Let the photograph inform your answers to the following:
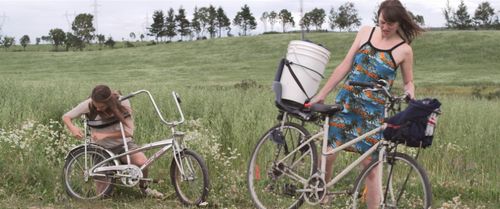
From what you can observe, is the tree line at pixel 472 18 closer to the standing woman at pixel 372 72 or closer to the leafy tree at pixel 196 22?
the leafy tree at pixel 196 22

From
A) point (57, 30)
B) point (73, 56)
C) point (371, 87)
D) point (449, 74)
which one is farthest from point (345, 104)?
point (57, 30)

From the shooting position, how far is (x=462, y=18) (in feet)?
289

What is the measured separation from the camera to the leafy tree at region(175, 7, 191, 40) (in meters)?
103

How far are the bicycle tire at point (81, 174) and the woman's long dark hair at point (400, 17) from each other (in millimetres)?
3031

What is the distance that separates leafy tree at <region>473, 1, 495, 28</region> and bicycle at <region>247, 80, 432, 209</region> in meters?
88.2

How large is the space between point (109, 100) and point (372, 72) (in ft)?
8.37

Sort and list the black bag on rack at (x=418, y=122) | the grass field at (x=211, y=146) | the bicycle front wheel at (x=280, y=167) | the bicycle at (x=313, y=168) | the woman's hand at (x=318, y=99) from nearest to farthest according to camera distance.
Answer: the black bag on rack at (x=418, y=122) → the bicycle at (x=313, y=168) → the woman's hand at (x=318, y=99) → the bicycle front wheel at (x=280, y=167) → the grass field at (x=211, y=146)

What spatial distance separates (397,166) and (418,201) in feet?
1.86

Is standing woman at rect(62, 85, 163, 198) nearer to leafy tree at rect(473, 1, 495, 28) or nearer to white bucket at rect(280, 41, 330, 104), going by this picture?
white bucket at rect(280, 41, 330, 104)

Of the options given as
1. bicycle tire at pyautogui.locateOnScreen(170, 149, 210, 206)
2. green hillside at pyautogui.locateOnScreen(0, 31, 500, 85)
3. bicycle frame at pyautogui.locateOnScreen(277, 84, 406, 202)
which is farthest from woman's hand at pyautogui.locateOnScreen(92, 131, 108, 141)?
green hillside at pyautogui.locateOnScreen(0, 31, 500, 85)

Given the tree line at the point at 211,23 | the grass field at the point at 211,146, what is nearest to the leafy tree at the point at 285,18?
the tree line at the point at 211,23

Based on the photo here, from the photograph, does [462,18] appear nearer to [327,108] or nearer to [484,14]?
[484,14]

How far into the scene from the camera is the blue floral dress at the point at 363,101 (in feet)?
15.5

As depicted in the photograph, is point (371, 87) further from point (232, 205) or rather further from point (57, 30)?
point (57, 30)
